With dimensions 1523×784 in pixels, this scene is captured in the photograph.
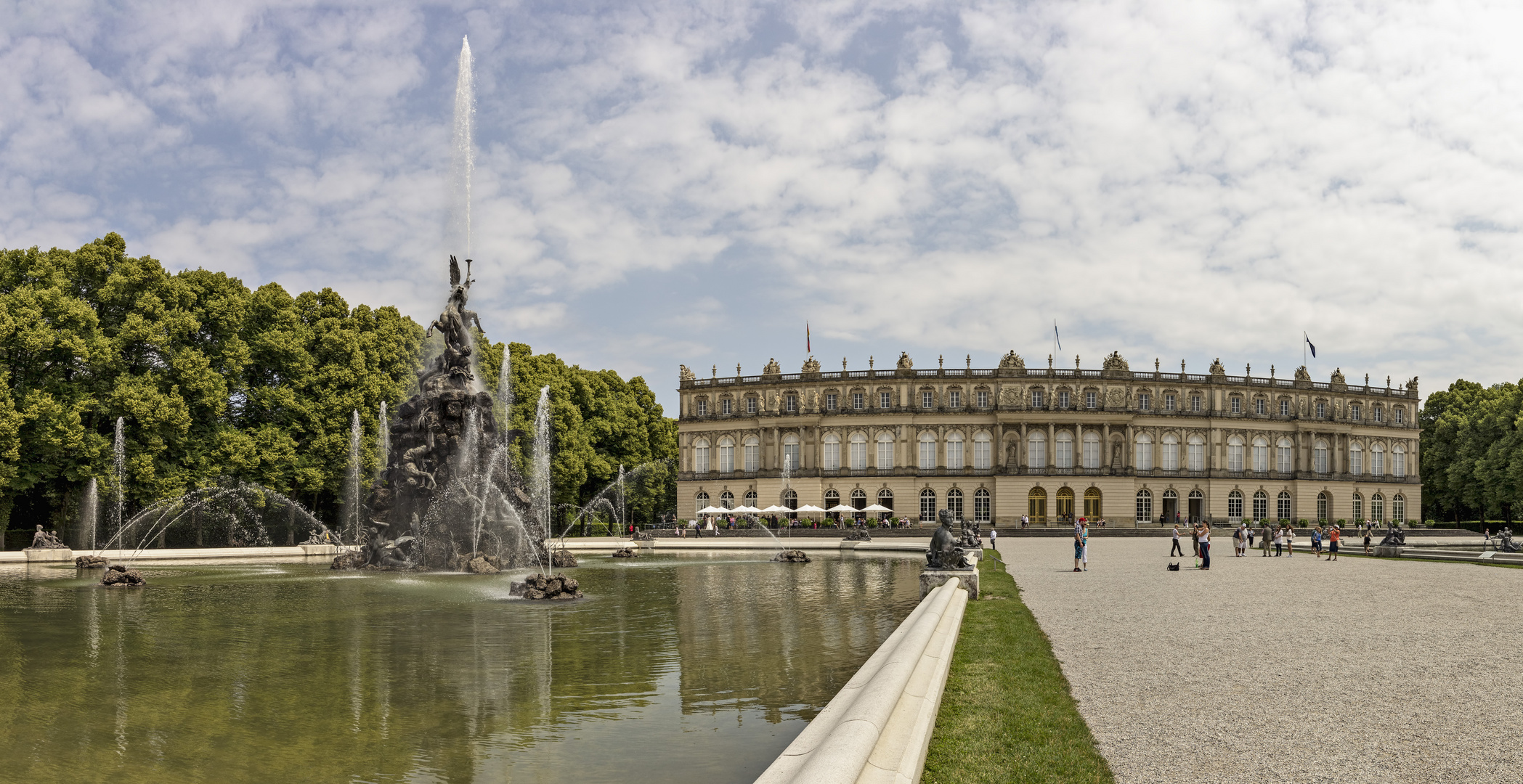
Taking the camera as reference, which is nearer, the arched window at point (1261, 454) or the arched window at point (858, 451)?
the arched window at point (858, 451)

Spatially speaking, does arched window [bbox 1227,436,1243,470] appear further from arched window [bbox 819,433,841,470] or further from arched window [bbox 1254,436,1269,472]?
arched window [bbox 819,433,841,470]

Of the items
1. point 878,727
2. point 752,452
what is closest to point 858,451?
point 752,452

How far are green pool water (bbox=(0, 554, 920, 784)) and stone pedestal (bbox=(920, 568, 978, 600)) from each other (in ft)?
2.11

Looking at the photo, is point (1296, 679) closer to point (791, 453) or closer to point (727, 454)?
point (791, 453)

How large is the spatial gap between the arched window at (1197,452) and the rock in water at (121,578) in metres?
84.5

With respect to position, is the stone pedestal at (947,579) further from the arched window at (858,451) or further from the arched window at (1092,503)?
the arched window at (1092,503)

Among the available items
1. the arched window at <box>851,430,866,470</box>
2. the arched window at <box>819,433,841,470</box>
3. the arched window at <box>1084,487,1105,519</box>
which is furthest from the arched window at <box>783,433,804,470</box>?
the arched window at <box>1084,487,1105,519</box>

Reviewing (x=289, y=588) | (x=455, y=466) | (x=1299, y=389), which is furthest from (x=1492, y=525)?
(x=289, y=588)

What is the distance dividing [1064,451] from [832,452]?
69.7 ft

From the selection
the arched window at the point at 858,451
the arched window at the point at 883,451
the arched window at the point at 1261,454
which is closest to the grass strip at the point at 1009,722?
the arched window at the point at 883,451

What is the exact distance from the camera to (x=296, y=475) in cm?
4684

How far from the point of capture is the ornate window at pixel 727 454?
301 ft

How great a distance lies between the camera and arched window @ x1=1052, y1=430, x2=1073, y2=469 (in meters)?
86.1

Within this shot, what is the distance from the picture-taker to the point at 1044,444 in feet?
283
